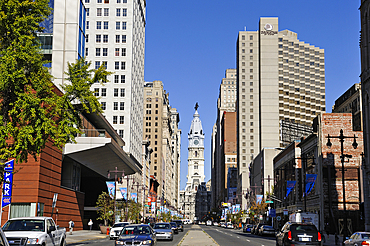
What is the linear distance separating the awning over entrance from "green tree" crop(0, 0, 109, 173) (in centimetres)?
3001

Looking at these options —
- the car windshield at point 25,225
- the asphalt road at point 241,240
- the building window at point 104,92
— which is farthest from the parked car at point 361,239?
the building window at point 104,92

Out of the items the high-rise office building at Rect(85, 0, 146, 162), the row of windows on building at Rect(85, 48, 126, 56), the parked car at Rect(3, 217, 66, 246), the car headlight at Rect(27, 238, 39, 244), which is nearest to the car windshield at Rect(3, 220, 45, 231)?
the parked car at Rect(3, 217, 66, 246)

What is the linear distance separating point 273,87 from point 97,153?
102 m

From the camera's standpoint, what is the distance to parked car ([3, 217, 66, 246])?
2008cm

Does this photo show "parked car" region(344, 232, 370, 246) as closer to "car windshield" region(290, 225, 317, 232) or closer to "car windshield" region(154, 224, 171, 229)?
"car windshield" region(290, 225, 317, 232)

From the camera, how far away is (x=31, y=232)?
20625 millimetres

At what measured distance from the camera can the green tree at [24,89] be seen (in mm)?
25031

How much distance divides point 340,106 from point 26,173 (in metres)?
91.7

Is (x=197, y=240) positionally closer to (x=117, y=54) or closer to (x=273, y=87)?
(x=117, y=54)

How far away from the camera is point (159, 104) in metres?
→ 185

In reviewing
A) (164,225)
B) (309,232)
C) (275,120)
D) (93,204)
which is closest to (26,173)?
(164,225)

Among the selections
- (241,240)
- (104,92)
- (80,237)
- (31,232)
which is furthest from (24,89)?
(104,92)

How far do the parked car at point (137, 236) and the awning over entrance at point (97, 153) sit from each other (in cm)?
3482

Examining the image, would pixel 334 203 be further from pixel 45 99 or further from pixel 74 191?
pixel 45 99
